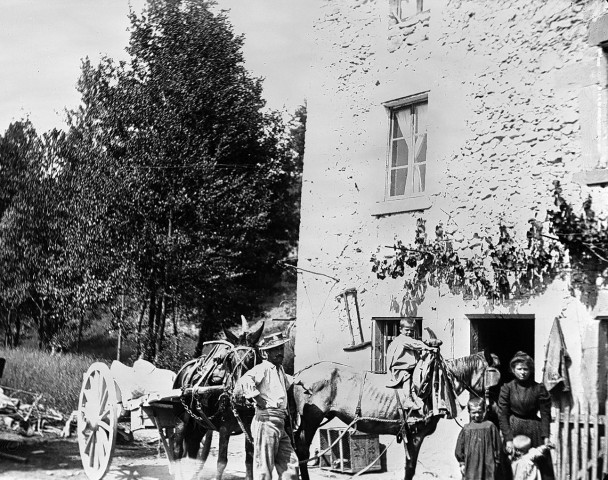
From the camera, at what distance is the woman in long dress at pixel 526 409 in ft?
24.6

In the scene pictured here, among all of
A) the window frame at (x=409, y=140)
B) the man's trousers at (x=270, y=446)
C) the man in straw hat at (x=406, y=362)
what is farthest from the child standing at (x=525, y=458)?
the window frame at (x=409, y=140)

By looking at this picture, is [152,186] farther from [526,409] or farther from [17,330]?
[526,409]

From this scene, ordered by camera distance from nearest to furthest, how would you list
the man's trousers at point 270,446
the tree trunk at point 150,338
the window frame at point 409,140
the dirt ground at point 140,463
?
the man's trousers at point 270,446
the dirt ground at point 140,463
the window frame at point 409,140
the tree trunk at point 150,338

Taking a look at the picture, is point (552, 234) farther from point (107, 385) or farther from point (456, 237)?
point (107, 385)

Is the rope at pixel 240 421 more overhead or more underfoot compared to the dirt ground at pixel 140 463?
more overhead

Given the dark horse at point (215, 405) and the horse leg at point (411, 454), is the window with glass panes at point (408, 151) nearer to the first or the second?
the dark horse at point (215, 405)

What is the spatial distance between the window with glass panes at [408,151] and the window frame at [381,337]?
5.33 ft

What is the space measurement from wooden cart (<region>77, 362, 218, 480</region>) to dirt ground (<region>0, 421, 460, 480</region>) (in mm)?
465

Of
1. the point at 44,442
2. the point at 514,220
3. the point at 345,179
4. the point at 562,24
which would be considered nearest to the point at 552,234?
the point at 514,220

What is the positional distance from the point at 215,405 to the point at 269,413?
1.22 m

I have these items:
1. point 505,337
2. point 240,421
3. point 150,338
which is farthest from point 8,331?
point 240,421

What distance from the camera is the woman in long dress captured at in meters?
7.50

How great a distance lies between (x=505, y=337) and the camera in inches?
423

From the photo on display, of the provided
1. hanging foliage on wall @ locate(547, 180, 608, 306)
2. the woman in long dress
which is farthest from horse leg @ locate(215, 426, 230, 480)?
hanging foliage on wall @ locate(547, 180, 608, 306)
